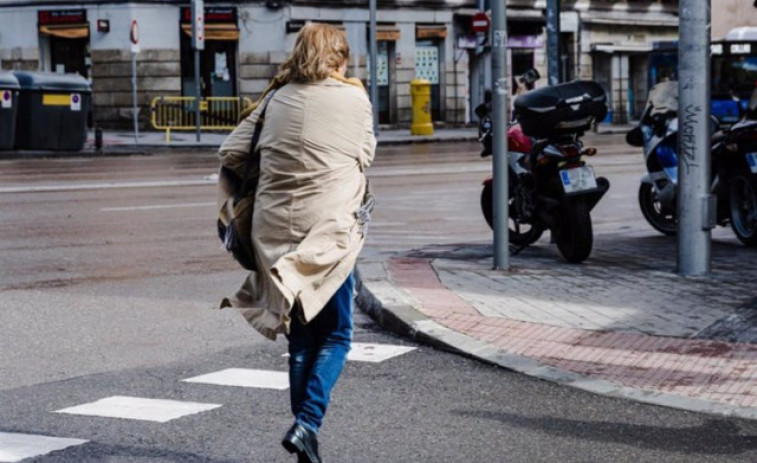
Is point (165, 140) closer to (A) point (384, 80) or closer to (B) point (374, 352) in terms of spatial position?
(A) point (384, 80)

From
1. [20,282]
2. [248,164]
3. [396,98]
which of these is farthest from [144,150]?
[248,164]

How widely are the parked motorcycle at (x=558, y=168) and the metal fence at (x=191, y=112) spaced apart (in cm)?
2659

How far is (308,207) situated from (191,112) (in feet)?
112

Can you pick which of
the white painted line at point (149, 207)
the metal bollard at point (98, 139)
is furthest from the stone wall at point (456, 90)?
the white painted line at point (149, 207)

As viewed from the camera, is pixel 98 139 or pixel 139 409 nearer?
pixel 139 409

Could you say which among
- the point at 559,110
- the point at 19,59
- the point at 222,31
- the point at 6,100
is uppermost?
the point at 222,31

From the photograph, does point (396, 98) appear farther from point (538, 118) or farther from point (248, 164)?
point (248, 164)

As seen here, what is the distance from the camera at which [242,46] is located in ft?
134

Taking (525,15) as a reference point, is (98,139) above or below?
below

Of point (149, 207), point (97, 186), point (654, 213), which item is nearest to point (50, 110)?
point (97, 186)

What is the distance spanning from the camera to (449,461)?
574 cm

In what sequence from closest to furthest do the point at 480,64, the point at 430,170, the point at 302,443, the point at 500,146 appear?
the point at 302,443
the point at 500,146
the point at 430,170
the point at 480,64

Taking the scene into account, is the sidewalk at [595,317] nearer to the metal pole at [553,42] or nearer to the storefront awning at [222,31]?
the metal pole at [553,42]

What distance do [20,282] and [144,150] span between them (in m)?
22.2
